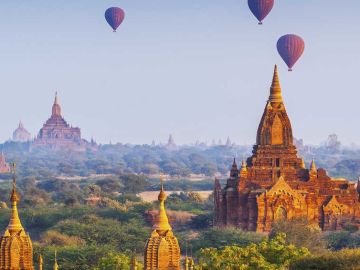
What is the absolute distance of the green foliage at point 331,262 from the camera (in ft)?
137

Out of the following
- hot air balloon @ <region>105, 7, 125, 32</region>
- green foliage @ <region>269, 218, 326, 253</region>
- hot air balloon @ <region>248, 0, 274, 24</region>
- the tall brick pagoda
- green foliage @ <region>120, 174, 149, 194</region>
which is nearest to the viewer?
green foliage @ <region>269, 218, 326, 253</region>

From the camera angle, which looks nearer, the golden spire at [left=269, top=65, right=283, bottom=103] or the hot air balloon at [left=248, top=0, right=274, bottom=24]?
the golden spire at [left=269, top=65, right=283, bottom=103]

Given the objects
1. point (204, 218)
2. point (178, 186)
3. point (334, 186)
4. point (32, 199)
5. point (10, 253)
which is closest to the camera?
point (10, 253)

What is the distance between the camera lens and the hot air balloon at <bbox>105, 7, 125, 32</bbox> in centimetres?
13750

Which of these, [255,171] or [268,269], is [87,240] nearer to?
[255,171]

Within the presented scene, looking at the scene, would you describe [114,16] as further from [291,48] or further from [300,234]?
[300,234]

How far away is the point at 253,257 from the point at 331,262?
434cm

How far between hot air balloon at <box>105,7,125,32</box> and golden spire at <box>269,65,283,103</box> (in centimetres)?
6033

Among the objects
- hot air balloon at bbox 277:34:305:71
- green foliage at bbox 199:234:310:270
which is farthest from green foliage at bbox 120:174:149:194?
green foliage at bbox 199:234:310:270

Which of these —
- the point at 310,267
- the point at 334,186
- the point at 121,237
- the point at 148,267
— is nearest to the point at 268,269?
the point at 310,267

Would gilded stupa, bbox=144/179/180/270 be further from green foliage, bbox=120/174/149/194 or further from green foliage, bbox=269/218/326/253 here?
green foliage, bbox=120/174/149/194

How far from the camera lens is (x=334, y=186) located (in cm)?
7612

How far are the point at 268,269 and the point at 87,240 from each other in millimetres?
28890

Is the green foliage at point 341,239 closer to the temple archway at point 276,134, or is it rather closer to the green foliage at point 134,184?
the temple archway at point 276,134
